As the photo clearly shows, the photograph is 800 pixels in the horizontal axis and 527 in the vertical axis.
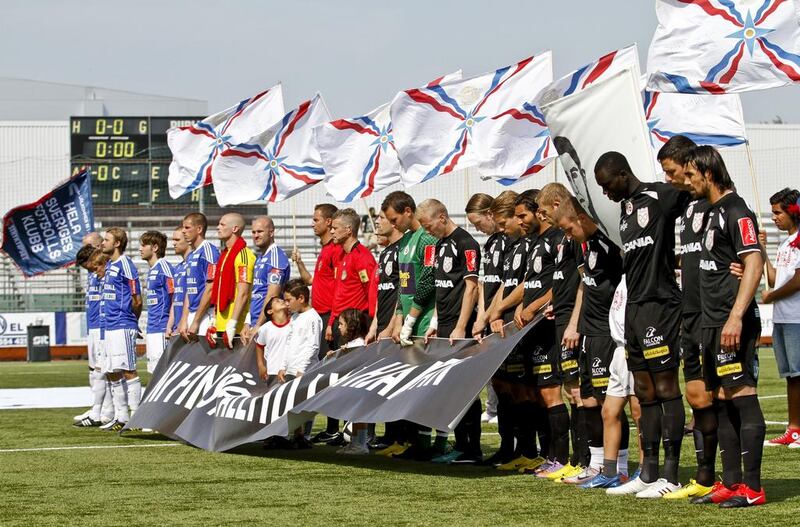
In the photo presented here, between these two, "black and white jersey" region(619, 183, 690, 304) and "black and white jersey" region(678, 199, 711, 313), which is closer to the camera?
"black and white jersey" region(678, 199, 711, 313)

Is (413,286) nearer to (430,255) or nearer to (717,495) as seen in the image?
(430,255)

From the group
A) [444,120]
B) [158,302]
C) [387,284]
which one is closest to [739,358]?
[387,284]

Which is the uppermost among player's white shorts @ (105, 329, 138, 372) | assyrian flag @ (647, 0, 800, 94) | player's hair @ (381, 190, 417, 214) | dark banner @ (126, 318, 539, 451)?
assyrian flag @ (647, 0, 800, 94)

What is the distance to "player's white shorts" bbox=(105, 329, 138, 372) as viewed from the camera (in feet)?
45.2

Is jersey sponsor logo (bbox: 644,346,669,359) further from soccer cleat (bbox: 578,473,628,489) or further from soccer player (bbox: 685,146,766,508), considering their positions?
soccer cleat (bbox: 578,473,628,489)

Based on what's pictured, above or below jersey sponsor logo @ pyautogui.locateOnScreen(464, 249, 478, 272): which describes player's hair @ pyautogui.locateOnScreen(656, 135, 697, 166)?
above

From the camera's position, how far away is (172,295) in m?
14.4

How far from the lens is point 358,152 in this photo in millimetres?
15414

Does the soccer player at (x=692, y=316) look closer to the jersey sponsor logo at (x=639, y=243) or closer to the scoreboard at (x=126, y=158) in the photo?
the jersey sponsor logo at (x=639, y=243)

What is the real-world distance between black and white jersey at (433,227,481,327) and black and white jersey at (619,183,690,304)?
2.47 metres

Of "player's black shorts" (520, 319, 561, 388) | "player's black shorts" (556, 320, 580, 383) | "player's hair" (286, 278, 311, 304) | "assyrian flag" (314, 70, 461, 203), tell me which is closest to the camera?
"player's black shorts" (556, 320, 580, 383)

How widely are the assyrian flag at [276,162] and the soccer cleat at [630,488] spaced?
363 inches

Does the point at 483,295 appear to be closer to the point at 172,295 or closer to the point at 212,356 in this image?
the point at 212,356

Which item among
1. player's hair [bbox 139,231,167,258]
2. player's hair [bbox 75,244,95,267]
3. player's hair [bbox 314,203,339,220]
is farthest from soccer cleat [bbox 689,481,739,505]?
player's hair [bbox 75,244,95,267]
